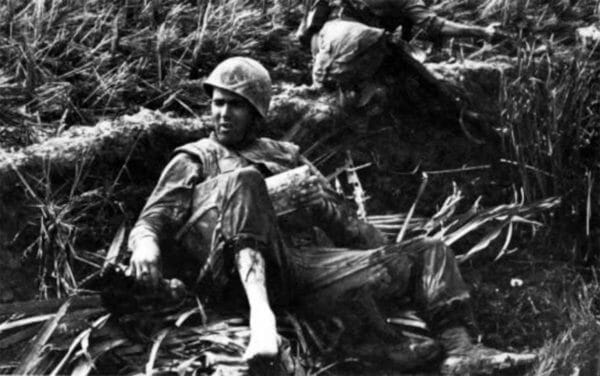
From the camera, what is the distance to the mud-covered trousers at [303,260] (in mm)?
7035

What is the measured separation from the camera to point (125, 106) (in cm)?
873

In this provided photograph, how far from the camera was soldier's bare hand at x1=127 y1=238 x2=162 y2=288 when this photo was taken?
686cm

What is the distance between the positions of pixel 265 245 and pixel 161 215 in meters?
0.47

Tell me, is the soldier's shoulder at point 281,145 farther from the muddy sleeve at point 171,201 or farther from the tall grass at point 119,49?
the tall grass at point 119,49

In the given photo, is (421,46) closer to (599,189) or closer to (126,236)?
(599,189)

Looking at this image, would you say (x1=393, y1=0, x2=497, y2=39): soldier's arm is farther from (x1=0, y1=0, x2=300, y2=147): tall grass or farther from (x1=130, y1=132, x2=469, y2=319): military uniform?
(x1=130, y1=132, x2=469, y2=319): military uniform

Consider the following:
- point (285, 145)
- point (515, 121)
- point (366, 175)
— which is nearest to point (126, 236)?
point (285, 145)

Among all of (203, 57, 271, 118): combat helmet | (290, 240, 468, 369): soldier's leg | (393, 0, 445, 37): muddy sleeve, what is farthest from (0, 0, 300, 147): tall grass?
(290, 240, 468, 369): soldier's leg

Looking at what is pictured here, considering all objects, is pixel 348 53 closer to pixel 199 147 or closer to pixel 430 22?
pixel 430 22

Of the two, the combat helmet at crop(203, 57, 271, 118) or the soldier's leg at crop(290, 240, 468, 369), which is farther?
the combat helmet at crop(203, 57, 271, 118)

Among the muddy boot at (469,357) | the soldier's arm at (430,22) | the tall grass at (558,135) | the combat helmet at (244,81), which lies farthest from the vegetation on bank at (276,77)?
the combat helmet at (244,81)

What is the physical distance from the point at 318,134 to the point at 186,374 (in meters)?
2.17

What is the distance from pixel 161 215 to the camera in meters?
7.24

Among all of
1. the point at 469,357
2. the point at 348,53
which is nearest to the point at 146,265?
the point at 469,357
